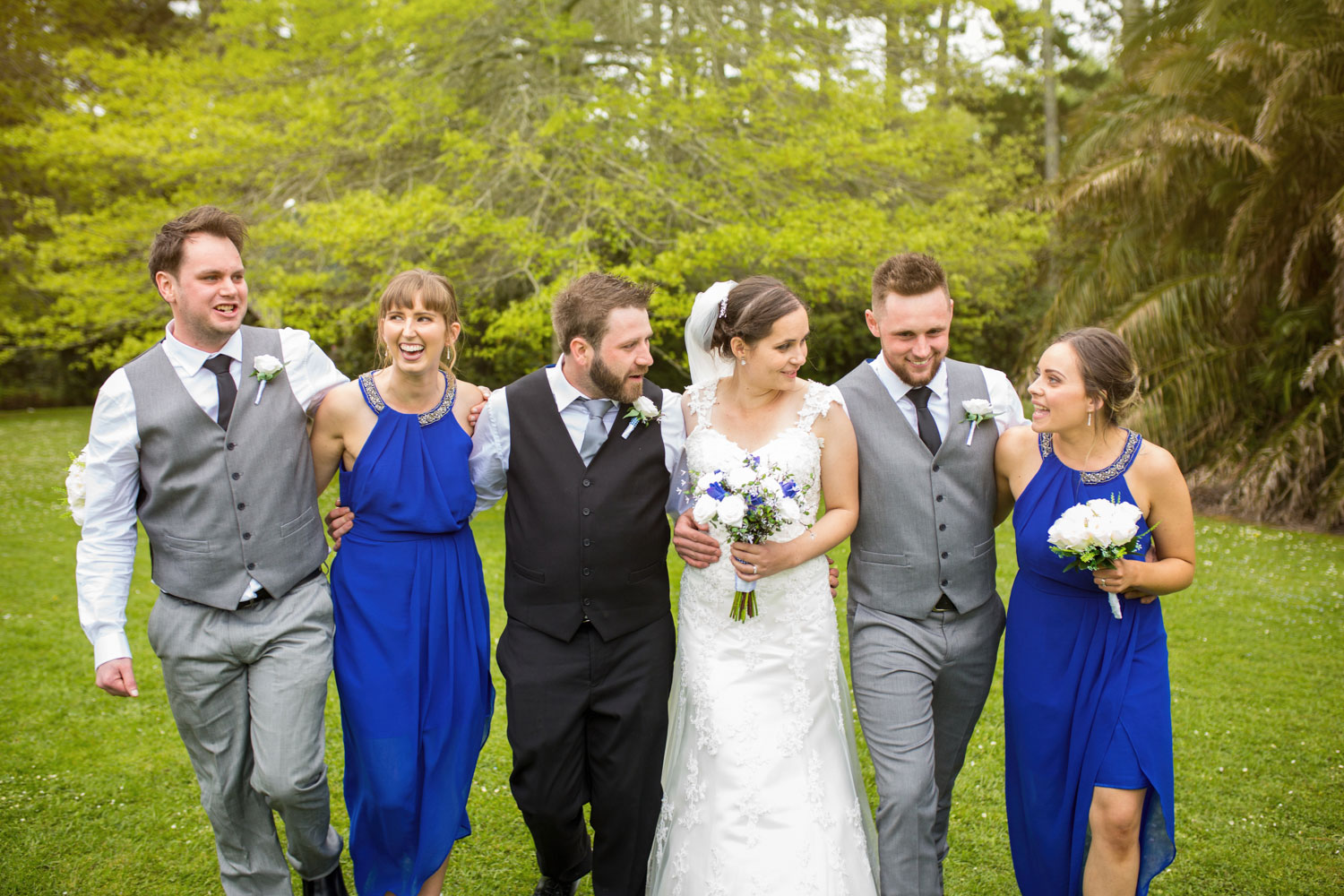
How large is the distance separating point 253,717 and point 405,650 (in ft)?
1.78

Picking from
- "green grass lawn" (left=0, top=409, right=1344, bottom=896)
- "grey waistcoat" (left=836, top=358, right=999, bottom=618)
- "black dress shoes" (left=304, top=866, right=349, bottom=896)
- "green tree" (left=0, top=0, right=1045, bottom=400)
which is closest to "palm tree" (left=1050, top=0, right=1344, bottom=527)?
"green tree" (left=0, top=0, right=1045, bottom=400)

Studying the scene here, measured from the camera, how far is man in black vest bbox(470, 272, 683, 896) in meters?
3.40

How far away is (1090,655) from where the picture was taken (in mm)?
3219

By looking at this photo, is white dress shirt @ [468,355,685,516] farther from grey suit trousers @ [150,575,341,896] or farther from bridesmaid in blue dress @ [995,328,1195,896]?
bridesmaid in blue dress @ [995,328,1195,896]

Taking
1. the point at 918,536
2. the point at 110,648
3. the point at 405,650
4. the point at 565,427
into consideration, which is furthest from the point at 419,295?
the point at 918,536

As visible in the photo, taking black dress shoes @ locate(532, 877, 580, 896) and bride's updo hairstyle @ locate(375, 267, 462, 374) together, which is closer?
bride's updo hairstyle @ locate(375, 267, 462, 374)

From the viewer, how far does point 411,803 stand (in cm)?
348

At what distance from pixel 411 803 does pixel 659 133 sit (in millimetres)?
9518

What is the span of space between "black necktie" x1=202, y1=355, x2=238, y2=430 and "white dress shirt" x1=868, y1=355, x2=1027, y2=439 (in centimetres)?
225

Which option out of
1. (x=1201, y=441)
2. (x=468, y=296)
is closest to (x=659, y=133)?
(x=468, y=296)

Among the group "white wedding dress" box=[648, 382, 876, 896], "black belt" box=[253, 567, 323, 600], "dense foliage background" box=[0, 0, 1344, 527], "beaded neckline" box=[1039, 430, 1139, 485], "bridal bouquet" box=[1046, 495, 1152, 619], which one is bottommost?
"white wedding dress" box=[648, 382, 876, 896]

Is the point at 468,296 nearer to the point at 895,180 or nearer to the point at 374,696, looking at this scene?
the point at 895,180

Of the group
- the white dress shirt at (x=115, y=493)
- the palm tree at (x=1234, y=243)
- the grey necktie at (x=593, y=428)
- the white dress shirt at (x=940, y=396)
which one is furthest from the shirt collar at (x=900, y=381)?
the palm tree at (x=1234, y=243)

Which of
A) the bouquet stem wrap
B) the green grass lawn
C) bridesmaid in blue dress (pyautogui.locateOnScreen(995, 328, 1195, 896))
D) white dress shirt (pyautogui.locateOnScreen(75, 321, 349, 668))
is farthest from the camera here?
the green grass lawn
